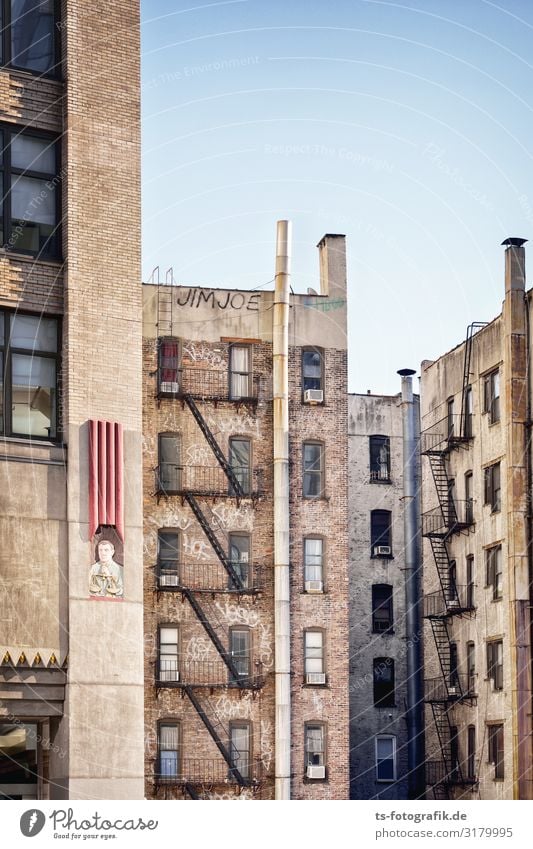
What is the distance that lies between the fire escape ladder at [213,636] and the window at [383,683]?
8.95m

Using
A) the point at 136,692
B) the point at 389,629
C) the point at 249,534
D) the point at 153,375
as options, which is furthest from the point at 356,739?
the point at 136,692

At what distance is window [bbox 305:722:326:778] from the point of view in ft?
186

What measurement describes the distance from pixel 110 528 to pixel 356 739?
27.3 metres

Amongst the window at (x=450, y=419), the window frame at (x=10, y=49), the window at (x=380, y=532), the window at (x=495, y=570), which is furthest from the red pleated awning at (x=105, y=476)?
the window at (x=380, y=532)

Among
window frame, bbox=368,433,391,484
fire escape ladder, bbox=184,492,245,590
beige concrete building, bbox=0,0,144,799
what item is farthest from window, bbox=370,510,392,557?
beige concrete building, bbox=0,0,144,799

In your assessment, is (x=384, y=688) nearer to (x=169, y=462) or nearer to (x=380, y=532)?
(x=380, y=532)

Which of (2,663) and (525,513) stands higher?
(525,513)

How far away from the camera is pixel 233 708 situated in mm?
56531

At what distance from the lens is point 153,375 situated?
57500 mm

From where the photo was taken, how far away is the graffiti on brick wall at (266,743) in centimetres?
5628

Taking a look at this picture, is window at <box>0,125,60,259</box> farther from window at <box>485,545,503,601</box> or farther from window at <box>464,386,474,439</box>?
window at <box>464,386,474,439</box>

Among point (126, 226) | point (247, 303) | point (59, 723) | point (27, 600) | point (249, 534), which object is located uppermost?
point (247, 303)

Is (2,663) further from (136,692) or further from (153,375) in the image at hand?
(153,375)

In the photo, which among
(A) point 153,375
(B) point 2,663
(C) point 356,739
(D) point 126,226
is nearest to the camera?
(B) point 2,663
